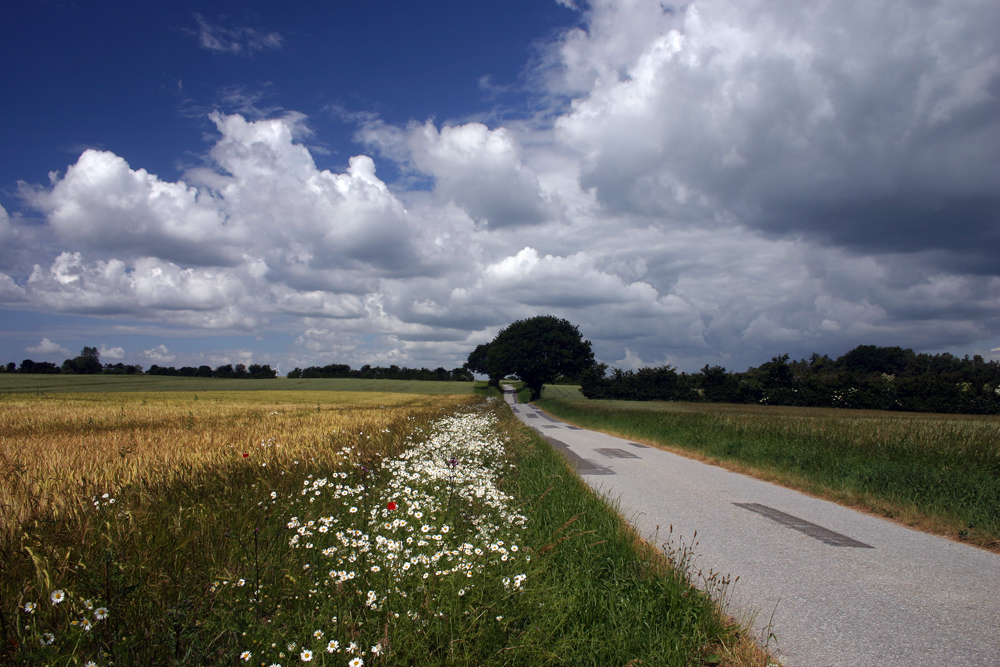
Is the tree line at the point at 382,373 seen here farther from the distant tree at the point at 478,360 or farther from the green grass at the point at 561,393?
the green grass at the point at 561,393

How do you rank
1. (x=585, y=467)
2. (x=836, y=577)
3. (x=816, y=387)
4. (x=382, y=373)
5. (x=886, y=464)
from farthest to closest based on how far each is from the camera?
(x=382, y=373) → (x=816, y=387) → (x=585, y=467) → (x=886, y=464) → (x=836, y=577)

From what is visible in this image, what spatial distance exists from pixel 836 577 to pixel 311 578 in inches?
199

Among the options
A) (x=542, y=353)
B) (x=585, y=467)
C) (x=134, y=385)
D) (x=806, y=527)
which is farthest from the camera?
(x=542, y=353)

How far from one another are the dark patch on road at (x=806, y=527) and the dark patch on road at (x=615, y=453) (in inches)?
254

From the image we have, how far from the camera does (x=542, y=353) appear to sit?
72.9 m

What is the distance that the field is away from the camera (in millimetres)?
2725

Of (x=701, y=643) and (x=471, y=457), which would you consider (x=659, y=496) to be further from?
(x=701, y=643)

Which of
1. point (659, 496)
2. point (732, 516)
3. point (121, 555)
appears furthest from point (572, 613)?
point (659, 496)

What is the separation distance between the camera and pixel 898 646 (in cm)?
371

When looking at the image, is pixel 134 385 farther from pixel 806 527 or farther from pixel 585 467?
pixel 806 527

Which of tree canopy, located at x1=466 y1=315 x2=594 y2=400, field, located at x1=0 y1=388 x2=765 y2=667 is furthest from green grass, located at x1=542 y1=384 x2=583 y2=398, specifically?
field, located at x1=0 y1=388 x2=765 y2=667

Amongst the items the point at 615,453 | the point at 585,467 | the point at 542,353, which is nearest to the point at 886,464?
the point at 585,467

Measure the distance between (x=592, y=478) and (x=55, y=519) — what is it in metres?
9.10

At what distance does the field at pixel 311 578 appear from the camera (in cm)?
272
